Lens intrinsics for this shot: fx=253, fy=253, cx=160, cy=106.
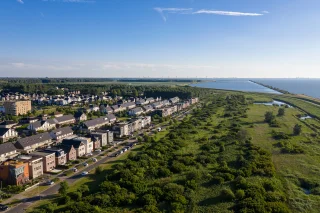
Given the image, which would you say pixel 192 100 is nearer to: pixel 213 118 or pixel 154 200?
pixel 213 118

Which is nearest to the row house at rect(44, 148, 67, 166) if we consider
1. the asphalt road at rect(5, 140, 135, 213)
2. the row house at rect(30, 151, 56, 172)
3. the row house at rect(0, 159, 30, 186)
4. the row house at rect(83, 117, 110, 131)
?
the row house at rect(30, 151, 56, 172)

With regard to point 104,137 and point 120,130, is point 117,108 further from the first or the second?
point 104,137

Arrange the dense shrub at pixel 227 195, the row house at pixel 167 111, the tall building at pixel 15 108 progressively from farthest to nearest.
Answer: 1. the row house at pixel 167 111
2. the tall building at pixel 15 108
3. the dense shrub at pixel 227 195

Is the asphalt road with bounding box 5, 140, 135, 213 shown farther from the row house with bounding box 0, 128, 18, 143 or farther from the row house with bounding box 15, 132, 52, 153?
the row house with bounding box 0, 128, 18, 143

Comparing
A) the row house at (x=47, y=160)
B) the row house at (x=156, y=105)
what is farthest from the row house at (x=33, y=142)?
the row house at (x=156, y=105)

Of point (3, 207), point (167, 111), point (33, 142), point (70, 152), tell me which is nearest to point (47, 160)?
point (70, 152)

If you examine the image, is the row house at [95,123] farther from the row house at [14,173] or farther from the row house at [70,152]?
the row house at [14,173]
